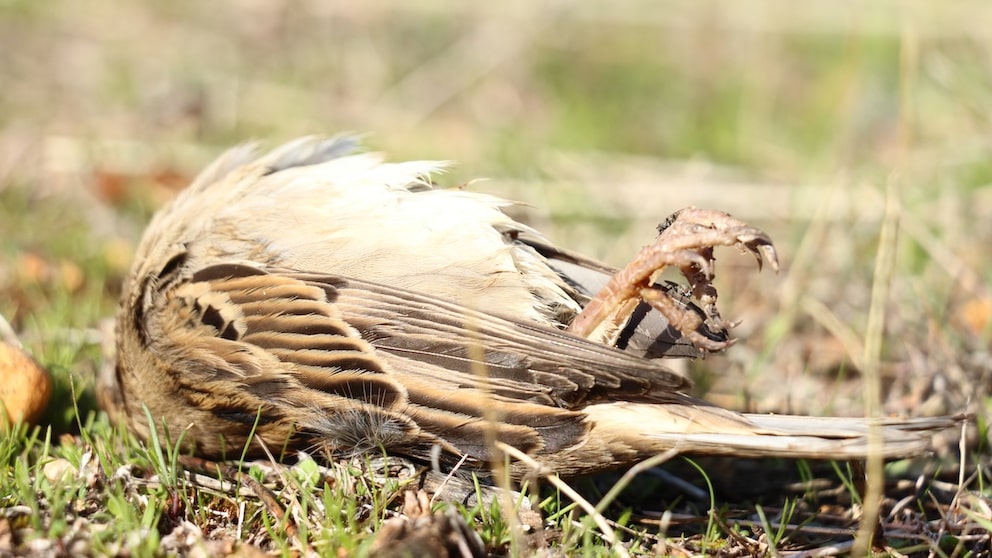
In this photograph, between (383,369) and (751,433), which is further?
(383,369)

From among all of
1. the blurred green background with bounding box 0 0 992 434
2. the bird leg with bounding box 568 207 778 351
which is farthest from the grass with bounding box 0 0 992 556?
the bird leg with bounding box 568 207 778 351

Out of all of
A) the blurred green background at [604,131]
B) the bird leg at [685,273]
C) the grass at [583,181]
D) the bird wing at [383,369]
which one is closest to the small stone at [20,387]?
the grass at [583,181]

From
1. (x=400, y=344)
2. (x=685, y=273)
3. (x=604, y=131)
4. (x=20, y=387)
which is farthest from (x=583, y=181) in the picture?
(x=20, y=387)

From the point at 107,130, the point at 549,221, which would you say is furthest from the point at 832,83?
the point at 107,130

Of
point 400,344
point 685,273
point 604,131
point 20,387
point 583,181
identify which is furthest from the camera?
point 604,131

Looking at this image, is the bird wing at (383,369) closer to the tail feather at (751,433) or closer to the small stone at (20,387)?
the tail feather at (751,433)

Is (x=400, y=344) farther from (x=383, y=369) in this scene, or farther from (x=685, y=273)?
(x=685, y=273)

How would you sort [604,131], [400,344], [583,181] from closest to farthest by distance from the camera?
[400,344], [583,181], [604,131]
